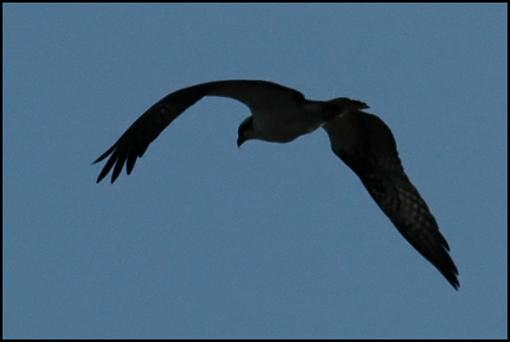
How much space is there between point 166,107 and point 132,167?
53 centimetres

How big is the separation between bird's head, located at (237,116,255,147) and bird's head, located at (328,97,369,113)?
0.89 meters

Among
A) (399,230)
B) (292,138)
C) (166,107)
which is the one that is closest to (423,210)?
(399,230)

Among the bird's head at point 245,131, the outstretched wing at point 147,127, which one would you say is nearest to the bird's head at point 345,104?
the bird's head at point 245,131

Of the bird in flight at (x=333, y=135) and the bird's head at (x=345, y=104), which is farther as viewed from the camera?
the bird's head at (x=345, y=104)

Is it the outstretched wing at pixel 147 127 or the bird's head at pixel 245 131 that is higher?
the bird's head at pixel 245 131

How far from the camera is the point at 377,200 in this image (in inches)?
493

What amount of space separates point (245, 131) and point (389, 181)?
1.57 m

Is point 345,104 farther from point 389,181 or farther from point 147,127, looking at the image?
point 389,181

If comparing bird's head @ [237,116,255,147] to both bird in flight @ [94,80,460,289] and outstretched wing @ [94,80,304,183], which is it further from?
outstretched wing @ [94,80,304,183]

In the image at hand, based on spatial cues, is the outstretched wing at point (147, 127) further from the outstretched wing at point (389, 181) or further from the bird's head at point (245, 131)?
the outstretched wing at point (389, 181)

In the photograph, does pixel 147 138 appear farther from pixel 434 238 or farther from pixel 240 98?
pixel 434 238

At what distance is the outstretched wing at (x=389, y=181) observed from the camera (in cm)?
1213

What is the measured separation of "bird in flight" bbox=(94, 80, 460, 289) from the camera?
10398 mm

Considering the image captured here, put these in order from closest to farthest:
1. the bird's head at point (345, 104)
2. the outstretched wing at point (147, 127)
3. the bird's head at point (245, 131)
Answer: the outstretched wing at point (147, 127)
the bird's head at point (345, 104)
the bird's head at point (245, 131)
